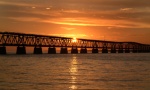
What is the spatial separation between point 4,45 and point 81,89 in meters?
119

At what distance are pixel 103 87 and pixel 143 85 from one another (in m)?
4.01

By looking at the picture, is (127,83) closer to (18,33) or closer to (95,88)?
(95,88)

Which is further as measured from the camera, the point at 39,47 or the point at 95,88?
the point at 39,47

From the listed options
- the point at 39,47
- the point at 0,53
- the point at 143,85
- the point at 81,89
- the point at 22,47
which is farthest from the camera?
the point at 39,47

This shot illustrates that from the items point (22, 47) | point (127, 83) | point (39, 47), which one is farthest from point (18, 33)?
point (127, 83)

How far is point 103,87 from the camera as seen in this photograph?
30.9 metres

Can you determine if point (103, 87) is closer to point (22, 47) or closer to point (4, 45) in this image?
point (4, 45)

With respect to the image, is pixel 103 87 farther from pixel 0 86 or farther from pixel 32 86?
pixel 0 86

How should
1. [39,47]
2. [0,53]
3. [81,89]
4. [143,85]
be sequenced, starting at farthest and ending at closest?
[39,47] → [0,53] → [143,85] → [81,89]

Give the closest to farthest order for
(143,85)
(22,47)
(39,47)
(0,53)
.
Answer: (143,85) < (0,53) < (22,47) < (39,47)

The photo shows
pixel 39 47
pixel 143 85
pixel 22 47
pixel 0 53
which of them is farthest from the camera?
pixel 39 47

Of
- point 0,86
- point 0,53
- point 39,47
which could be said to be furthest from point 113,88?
point 39,47

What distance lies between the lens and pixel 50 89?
96.3 feet

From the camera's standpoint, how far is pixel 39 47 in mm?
173000
